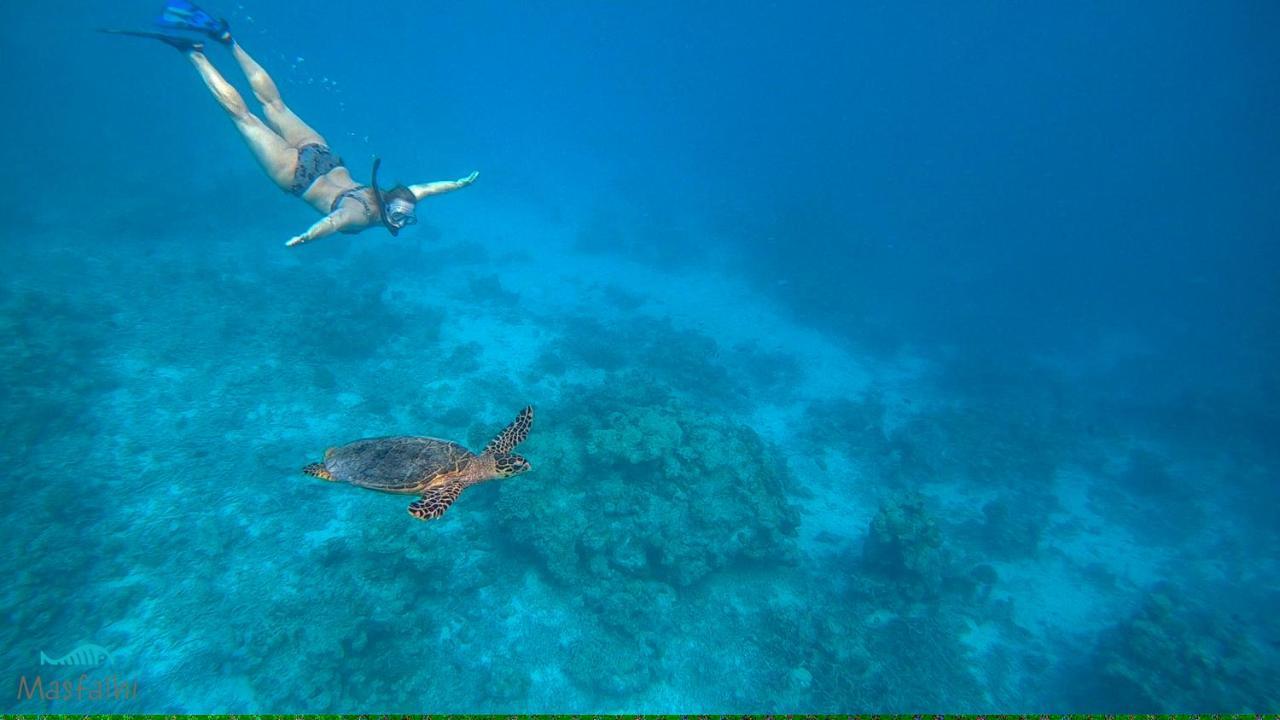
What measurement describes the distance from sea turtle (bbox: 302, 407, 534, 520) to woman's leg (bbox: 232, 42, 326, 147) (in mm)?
6516

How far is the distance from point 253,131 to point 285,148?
1.83ft

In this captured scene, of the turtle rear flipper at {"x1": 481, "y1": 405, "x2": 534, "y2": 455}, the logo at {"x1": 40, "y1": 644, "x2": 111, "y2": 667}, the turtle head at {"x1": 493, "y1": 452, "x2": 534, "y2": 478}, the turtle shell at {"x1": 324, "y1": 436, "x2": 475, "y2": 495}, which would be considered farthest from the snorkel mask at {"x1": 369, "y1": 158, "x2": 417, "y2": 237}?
the logo at {"x1": 40, "y1": 644, "x2": 111, "y2": 667}

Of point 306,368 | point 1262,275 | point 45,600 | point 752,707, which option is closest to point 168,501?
point 45,600

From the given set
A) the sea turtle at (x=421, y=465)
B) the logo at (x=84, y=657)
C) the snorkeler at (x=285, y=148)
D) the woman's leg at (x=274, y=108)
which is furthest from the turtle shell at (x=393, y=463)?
the woman's leg at (x=274, y=108)

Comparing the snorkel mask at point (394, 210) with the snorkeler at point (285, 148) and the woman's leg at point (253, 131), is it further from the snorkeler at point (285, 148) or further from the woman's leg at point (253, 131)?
the woman's leg at point (253, 131)

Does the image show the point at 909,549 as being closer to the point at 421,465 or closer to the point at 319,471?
the point at 421,465

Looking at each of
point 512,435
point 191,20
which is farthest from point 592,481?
point 191,20

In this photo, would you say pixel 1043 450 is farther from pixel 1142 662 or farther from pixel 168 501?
pixel 168 501

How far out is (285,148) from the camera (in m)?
8.51

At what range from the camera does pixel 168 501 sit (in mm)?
9875

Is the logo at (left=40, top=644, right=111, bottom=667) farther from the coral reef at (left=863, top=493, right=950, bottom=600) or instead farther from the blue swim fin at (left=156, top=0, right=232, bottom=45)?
the coral reef at (left=863, top=493, right=950, bottom=600)

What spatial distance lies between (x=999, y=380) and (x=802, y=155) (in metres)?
68.3

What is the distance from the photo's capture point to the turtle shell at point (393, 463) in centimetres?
610

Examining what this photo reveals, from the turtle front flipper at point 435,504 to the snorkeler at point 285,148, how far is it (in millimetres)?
5061
